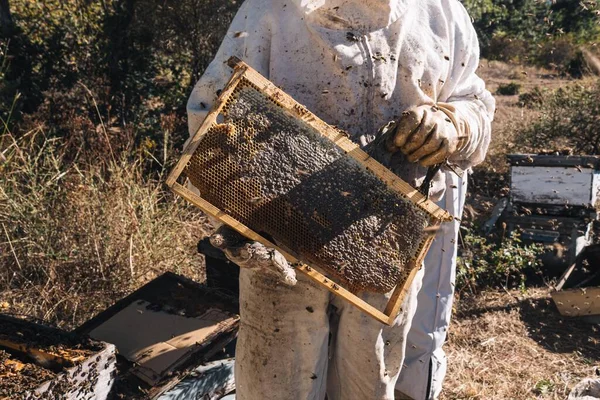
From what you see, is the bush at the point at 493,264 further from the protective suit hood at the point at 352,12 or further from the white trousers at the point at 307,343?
the protective suit hood at the point at 352,12

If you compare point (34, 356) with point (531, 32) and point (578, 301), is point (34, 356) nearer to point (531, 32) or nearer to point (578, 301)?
point (578, 301)

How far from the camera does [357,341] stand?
2072 mm

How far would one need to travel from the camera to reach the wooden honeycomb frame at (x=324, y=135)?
1681 mm

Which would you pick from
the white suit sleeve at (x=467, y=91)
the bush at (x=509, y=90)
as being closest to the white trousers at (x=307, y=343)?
the white suit sleeve at (x=467, y=91)

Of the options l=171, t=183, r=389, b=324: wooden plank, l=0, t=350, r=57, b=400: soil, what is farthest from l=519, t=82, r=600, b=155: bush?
l=0, t=350, r=57, b=400: soil

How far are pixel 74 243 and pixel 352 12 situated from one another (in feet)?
10.3

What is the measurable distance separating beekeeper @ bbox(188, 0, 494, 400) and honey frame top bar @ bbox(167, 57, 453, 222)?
0.10m

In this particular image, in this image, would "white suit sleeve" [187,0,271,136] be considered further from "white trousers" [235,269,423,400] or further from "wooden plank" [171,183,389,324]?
"white trousers" [235,269,423,400]

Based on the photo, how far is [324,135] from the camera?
1787 millimetres

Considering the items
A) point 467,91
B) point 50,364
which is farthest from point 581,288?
point 50,364

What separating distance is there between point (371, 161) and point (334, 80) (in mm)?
320

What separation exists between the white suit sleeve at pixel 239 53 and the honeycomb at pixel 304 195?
16 centimetres

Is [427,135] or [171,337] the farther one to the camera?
[171,337]

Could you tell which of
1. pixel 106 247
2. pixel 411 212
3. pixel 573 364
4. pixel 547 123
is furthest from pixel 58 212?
pixel 547 123
